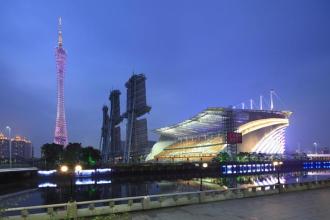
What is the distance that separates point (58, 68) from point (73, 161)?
74.6 metres

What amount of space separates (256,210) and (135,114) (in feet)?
455

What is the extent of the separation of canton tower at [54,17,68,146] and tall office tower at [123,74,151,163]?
29.0 meters

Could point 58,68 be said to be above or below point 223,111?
above

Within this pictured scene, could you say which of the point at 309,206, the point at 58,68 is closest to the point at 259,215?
the point at 309,206

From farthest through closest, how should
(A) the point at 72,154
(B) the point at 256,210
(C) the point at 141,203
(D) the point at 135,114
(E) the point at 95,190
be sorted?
(D) the point at 135,114 < (A) the point at 72,154 < (E) the point at 95,190 < (C) the point at 141,203 < (B) the point at 256,210

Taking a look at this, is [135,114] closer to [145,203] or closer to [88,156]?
→ [88,156]

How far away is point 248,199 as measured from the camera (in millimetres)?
30312

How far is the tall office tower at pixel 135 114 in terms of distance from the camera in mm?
159875

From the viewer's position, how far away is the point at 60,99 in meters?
173

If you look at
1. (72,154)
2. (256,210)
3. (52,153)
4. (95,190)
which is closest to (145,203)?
(256,210)

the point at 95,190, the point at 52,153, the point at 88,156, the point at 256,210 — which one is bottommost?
the point at 95,190

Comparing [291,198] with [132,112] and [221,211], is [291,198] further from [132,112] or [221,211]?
[132,112]

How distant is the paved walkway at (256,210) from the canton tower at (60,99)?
463 ft

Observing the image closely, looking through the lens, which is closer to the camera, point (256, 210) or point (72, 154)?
point (256, 210)
